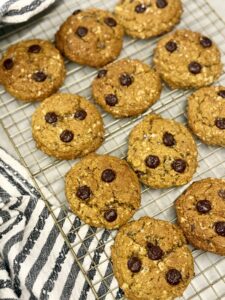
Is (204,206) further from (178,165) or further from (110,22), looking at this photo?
(110,22)

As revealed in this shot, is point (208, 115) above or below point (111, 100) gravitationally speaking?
below

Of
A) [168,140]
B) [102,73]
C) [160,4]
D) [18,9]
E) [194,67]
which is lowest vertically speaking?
[168,140]

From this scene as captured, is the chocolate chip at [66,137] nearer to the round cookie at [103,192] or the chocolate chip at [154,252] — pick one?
the round cookie at [103,192]

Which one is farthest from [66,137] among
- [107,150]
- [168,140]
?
[168,140]

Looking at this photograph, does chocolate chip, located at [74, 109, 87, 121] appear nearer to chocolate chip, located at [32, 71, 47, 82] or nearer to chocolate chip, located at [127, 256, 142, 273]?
chocolate chip, located at [32, 71, 47, 82]

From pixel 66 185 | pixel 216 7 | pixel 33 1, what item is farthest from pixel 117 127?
pixel 216 7

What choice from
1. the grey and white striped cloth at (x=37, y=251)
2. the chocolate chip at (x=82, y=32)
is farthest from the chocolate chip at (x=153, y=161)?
the chocolate chip at (x=82, y=32)

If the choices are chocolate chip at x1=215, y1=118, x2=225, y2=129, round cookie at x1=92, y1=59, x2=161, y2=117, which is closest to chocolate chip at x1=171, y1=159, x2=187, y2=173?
chocolate chip at x1=215, y1=118, x2=225, y2=129
